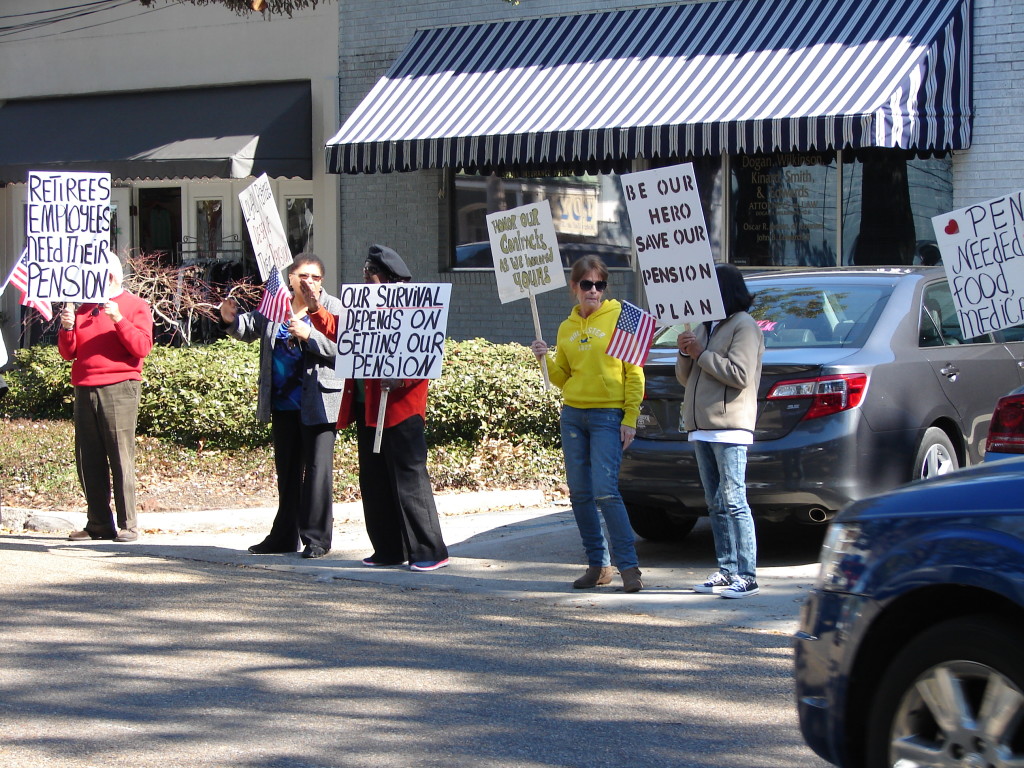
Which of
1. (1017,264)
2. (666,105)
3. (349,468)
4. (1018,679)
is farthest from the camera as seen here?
(666,105)

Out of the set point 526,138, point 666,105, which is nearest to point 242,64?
point 526,138

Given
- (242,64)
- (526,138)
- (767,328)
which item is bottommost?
(767,328)

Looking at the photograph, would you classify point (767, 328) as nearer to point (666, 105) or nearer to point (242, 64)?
point (666, 105)

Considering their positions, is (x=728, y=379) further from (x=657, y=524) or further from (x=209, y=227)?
(x=209, y=227)

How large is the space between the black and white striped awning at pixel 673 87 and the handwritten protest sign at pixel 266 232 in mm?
6069

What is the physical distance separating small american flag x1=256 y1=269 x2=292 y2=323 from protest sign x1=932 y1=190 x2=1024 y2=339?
3833 millimetres

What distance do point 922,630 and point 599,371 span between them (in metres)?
3.86

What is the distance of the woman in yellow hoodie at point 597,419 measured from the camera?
24.8 ft

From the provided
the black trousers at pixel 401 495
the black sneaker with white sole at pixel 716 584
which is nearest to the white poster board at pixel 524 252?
the black trousers at pixel 401 495

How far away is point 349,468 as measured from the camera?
38.7 ft

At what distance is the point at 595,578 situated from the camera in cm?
777

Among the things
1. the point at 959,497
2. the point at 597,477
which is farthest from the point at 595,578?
the point at 959,497

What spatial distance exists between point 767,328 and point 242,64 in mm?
12312

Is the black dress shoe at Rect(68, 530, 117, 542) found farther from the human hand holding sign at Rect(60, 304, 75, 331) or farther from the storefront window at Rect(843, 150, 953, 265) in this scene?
→ the storefront window at Rect(843, 150, 953, 265)
